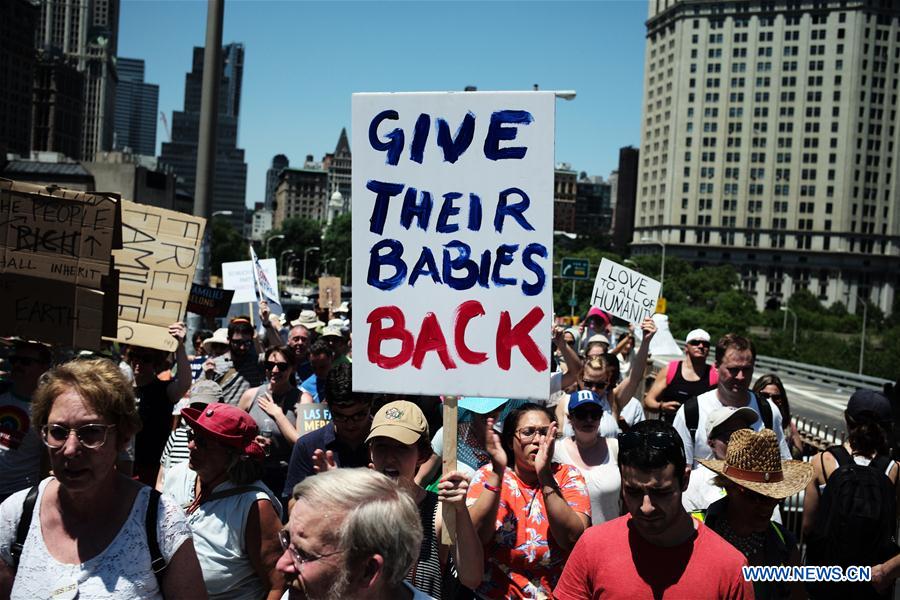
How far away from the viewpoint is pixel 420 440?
436 centimetres

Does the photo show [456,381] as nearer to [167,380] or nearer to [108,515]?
[108,515]

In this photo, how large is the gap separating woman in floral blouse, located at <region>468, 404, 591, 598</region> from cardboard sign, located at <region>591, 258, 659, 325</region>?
5457 mm

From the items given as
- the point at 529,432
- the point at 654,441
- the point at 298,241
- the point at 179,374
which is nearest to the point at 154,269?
the point at 179,374

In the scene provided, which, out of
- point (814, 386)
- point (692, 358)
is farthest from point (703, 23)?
point (692, 358)

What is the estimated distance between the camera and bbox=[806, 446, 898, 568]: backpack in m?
4.71

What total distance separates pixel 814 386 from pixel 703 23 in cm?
10902

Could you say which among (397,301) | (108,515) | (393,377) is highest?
(397,301)

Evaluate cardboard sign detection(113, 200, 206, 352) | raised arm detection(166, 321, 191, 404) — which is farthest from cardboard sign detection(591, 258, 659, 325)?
raised arm detection(166, 321, 191, 404)

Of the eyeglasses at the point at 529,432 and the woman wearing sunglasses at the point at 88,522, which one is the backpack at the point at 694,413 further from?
the woman wearing sunglasses at the point at 88,522

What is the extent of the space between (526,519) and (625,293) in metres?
5.75

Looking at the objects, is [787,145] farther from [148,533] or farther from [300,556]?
[300,556]

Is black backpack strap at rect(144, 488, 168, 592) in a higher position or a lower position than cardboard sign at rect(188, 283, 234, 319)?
lower

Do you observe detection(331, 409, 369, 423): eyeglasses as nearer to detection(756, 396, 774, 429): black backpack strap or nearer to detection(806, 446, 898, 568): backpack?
detection(806, 446, 898, 568): backpack

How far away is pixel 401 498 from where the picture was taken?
8.89 feet
